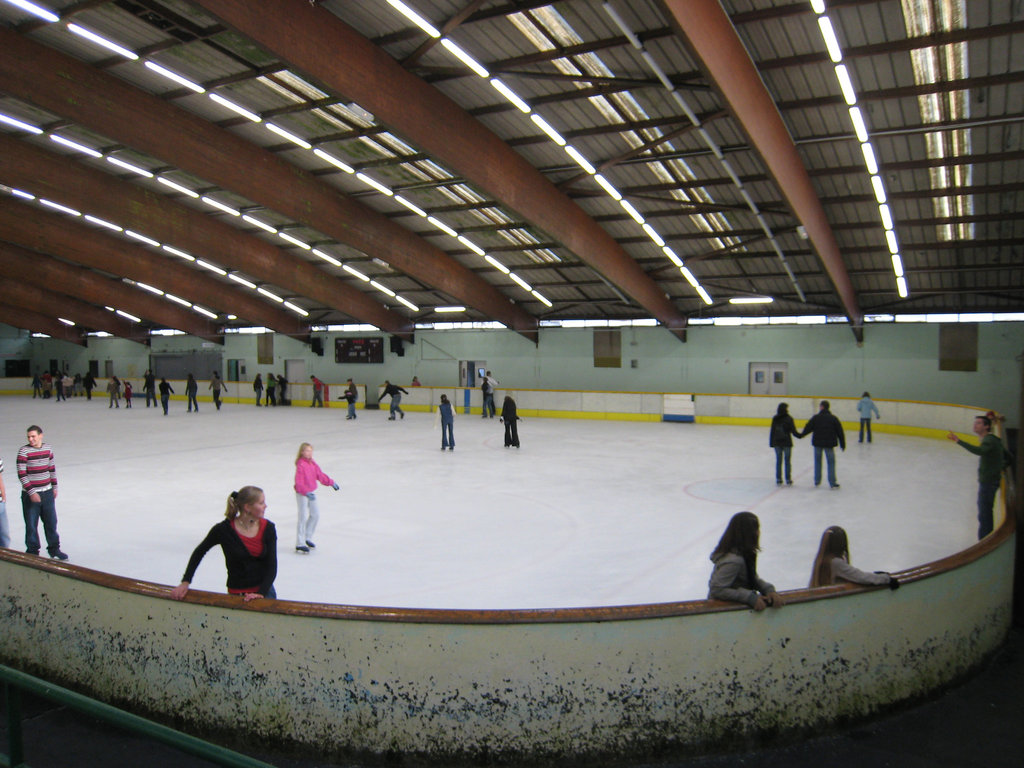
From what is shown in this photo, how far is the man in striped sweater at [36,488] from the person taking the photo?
7730 mm

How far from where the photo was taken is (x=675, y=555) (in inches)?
335

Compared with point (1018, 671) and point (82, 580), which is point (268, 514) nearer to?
point (82, 580)

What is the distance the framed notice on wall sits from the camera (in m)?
35.1

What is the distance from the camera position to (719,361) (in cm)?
2672

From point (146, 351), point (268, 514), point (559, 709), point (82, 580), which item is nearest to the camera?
point (559, 709)

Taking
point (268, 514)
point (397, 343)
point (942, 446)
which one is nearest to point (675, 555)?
point (268, 514)

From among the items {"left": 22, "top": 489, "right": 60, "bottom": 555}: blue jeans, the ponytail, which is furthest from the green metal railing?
{"left": 22, "top": 489, "right": 60, "bottom": 555}: blue jeans

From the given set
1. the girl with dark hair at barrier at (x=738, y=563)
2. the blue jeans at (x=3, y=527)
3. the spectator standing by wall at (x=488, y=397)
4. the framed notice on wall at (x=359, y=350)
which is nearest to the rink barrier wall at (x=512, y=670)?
the girl with dark hair at barrier at (x=738, y=563)

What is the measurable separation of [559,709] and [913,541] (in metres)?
7.06

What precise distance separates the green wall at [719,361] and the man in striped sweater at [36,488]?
2298cm

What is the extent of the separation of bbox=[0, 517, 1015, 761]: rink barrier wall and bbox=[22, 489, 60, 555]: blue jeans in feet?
13.3

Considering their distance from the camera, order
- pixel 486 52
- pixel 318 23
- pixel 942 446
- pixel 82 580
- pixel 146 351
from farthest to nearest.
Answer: pixel 146 351 < pixel 942 446 < pixel 486 52 < pixel 318 23 < pixel 82 580

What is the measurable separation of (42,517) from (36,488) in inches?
15.0

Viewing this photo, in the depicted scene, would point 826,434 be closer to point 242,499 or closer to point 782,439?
point 782,439
